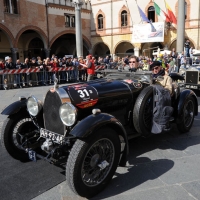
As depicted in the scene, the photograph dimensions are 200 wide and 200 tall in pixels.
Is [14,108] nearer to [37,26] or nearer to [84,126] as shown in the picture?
[84,126]

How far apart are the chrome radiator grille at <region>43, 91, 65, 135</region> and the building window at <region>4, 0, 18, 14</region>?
818 inches

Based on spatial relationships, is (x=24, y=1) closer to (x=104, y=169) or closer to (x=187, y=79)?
(x=187, y=79)

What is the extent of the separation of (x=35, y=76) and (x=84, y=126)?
11087mm

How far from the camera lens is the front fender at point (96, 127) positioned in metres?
2.67

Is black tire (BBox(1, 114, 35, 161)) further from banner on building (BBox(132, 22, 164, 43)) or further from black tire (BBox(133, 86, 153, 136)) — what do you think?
banner on building (BBox(132, 22, 164, 43))

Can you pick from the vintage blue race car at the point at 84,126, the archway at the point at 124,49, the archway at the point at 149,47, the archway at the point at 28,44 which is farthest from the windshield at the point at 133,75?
the archway at the point at 124,49

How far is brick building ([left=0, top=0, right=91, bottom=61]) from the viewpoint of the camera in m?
21.4

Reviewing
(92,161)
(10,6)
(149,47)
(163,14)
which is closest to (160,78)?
(92,161)

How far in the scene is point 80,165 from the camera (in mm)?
2641

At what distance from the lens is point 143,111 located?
3715mm

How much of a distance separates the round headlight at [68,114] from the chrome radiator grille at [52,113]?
200 mm

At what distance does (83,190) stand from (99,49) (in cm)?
3032

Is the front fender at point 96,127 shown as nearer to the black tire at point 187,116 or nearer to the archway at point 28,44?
the black tire at point 187,116

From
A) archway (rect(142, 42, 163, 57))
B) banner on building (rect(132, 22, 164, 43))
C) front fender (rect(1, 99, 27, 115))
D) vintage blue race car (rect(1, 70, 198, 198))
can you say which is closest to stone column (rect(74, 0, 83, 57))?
banner on building (rect(132, 22, 164, 43))
